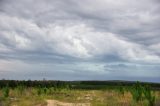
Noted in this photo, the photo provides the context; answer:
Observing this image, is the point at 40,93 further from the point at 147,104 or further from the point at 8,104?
the point at 147,104

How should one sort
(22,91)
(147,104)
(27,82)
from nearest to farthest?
(147,104) < (22,91) < (27,82)

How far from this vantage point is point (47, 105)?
25.6m

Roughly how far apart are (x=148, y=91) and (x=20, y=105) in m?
10.5

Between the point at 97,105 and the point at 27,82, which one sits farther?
the point at 27,82

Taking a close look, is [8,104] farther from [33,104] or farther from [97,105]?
[97,105]

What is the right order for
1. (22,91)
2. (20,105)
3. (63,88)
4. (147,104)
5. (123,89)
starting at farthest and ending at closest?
(63,88) → (22,91) → (123,89) → (20,105) → (147,104)

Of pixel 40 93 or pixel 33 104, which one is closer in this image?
pixel 33 104

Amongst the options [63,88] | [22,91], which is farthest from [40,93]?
[63,88]

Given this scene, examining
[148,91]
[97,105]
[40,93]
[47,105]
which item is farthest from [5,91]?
[148,91]

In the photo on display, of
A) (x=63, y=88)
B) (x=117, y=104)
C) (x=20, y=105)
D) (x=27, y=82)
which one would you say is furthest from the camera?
(x=27, y=82)

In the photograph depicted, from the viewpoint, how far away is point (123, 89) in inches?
1478

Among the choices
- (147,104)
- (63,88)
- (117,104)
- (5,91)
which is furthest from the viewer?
(63,88)

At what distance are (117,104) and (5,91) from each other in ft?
45.4

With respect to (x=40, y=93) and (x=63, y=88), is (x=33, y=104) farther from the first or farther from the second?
(x=63, y=88)
